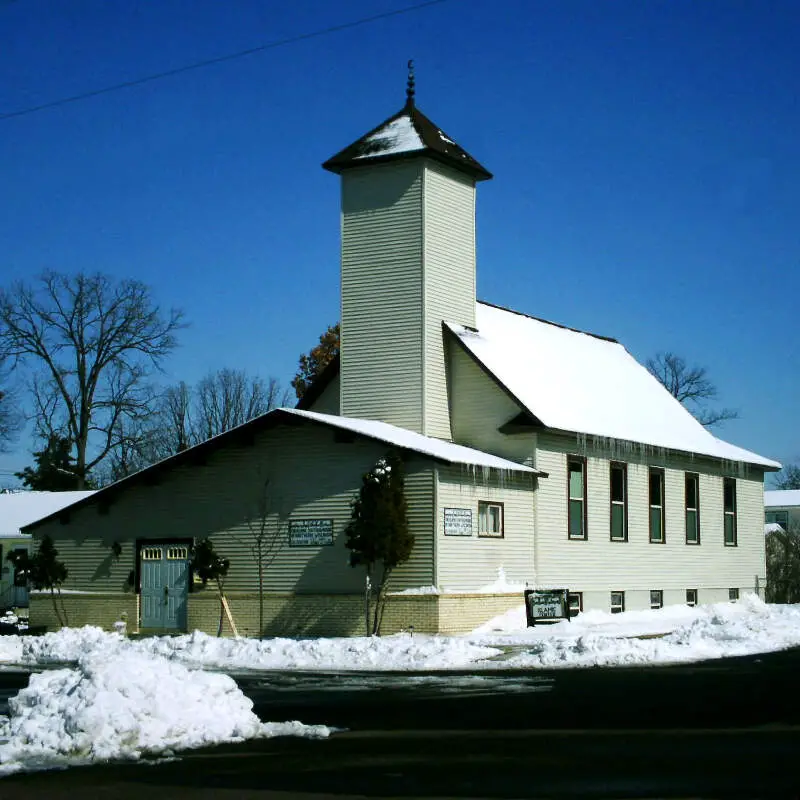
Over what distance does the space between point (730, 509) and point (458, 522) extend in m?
18.0

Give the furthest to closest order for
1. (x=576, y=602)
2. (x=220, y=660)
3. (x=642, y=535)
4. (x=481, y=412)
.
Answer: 1. (x=642, y=535)
2. (x=576, y=602)
3. (x=481, y=412)
4. (x=220, y=660)

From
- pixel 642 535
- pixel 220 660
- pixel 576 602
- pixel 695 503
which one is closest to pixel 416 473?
pixel 220 660

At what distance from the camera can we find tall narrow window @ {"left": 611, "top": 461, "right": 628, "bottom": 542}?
38938 millimetres

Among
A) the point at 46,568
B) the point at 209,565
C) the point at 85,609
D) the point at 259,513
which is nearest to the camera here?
the point at 209,565

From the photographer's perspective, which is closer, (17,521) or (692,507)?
(692,507)

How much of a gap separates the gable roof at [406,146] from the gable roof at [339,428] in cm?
707

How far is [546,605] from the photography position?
32.0 meters

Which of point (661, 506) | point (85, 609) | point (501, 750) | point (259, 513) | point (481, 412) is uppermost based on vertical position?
point (481, 412)

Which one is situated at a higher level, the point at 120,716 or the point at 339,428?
the point at 339,428

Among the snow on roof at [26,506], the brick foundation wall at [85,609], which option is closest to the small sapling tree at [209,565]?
the brick foundation wall at [85,609]

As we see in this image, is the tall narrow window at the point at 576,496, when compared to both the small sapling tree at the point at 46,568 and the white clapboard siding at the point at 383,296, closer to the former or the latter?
the white clapboard siding at the point at 383,296

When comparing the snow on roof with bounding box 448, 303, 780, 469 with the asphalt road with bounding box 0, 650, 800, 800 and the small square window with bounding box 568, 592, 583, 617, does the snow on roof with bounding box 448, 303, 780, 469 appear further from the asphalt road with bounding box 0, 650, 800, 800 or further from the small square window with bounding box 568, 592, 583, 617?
the asphalt road with bounding box 0, 650, 800, 800

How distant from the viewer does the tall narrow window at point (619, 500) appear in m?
38.9

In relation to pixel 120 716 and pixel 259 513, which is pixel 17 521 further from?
pixel 120 716
